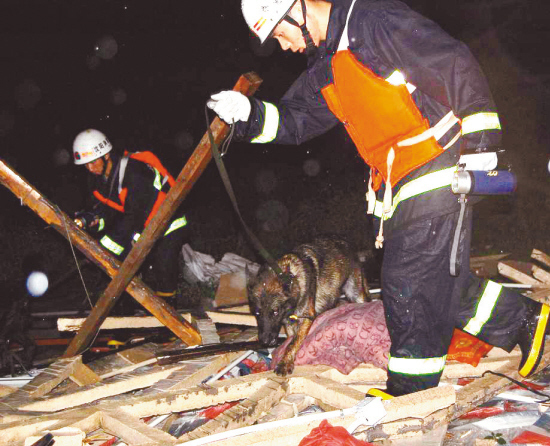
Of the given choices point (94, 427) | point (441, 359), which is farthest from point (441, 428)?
point (94, 427)

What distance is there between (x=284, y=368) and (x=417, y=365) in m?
1.08

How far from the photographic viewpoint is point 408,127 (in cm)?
295

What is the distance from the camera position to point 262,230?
12938 millimetres

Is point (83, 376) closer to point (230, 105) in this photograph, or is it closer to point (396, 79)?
point (230, 105)

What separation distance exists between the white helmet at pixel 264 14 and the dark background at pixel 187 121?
27.3ft

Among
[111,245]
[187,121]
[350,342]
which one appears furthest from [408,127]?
[187,121]

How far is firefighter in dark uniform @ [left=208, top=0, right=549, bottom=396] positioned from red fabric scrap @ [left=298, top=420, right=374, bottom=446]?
2.24ft

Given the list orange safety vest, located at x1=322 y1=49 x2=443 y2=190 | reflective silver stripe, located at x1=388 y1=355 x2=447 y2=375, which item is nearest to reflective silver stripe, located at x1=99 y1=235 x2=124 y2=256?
orange safety vest, located at x1=322 y1=49 x2=443 y2=190

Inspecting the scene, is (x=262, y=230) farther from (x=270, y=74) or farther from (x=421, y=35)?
(x=421, y=35)

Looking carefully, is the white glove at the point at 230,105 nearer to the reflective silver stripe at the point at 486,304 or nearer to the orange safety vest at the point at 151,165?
the reflective silver stripe at the point at 486,304

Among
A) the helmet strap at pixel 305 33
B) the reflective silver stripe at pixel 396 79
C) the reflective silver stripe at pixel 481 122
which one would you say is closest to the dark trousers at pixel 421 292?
the reflective silver stripe at pixel 481 122

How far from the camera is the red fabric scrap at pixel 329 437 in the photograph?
8.20ft

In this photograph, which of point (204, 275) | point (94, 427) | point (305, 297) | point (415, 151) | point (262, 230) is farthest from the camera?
point (262, 230)

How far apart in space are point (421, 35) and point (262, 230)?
10372 millimetres
